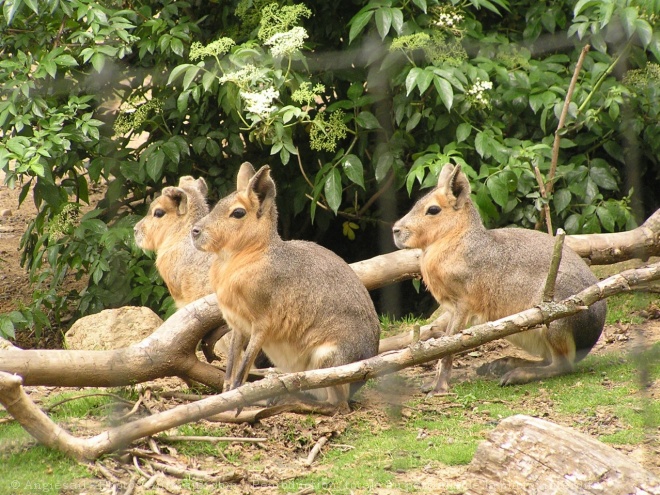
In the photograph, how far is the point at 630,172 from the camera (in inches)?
262

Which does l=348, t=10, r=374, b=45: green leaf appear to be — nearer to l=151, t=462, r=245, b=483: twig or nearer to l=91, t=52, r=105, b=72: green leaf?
l=91, t=52, r=105, b=72: green leaf

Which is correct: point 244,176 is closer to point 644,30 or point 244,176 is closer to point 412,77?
point 412,77

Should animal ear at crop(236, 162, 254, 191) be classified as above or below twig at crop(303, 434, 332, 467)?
above

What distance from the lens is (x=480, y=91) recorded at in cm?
586

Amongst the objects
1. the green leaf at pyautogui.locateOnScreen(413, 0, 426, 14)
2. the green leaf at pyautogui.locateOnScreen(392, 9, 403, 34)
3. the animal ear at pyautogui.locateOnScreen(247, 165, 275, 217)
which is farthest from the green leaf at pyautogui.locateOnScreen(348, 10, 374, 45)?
the animal ear at pyautogui.locateOnScreen(247, 165, 275, 217)

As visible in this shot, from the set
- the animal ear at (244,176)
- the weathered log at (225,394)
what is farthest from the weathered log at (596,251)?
the weathered log at (225,394)

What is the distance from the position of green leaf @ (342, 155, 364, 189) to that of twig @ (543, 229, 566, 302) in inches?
73.3

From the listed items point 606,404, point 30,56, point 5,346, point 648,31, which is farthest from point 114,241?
point 648,31

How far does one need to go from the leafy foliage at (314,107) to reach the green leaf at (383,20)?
0.01 meters

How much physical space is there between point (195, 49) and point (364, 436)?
2545 millimetres

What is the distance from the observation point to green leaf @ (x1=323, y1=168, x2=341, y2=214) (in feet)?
18.8

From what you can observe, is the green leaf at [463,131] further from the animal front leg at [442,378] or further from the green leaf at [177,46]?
the green leaf at [177,46]

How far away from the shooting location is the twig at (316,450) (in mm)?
4016

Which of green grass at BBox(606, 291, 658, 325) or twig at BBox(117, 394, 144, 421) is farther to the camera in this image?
green grass at BBox(606, 291, 658, 325)
